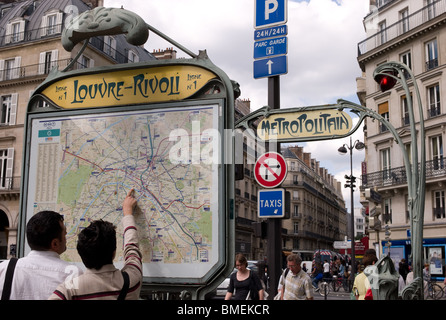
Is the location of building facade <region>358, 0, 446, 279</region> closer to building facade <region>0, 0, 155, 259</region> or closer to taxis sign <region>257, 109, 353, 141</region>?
building facade <region>0, 0, 155, 259</region>

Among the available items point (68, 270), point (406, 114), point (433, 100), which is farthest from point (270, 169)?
point (433, 100)

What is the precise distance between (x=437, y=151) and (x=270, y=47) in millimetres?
23385

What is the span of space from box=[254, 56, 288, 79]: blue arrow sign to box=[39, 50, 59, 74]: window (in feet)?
78.7

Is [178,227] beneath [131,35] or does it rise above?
beneath

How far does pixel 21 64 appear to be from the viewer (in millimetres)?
29547

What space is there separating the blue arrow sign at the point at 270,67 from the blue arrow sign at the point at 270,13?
0.47 metres

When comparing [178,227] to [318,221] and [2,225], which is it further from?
[318,221]

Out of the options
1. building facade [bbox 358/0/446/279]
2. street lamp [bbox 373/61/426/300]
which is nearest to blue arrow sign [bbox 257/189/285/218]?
street lamp [bbox 373/61/426/300]

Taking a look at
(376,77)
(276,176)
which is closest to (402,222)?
(376,77)

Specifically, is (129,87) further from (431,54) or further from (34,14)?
(34,14)

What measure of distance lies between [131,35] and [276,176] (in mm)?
3640

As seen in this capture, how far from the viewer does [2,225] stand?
29578 millimetres

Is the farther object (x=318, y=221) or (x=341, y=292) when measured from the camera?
(x=318, y=221)

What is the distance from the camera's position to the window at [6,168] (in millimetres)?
28078
